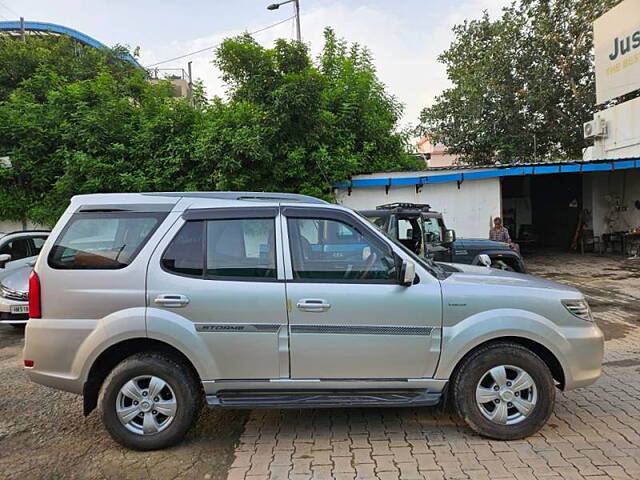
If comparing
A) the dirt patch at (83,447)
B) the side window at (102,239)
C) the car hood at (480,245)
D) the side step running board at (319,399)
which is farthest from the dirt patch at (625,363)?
the side window at (102,239)

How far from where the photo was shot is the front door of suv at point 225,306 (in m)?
3.62

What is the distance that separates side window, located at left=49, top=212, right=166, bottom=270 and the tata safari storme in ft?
0.04

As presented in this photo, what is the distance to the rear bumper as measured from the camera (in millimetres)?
3730

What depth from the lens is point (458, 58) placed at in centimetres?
2478

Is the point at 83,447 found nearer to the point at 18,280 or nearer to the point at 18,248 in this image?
the point at 18,280

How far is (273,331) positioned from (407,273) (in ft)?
3.62

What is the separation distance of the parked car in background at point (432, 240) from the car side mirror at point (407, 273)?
3844 millimetres

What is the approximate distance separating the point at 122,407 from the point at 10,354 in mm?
4158

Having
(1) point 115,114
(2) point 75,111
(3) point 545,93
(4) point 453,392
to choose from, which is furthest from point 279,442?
(3) point 545,93

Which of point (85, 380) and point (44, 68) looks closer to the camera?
point (85, 380)

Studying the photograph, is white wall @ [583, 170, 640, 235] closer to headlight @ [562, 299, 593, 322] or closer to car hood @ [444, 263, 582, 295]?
car hood @ [444, 263, 582, 295]

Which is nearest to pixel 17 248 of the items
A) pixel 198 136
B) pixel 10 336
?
pixel 10 336

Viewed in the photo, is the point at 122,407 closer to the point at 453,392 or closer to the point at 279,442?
the point at 279,442

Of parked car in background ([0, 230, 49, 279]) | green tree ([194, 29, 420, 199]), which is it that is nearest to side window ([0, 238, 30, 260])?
parked car in background ([0, 230, 49, 279])
